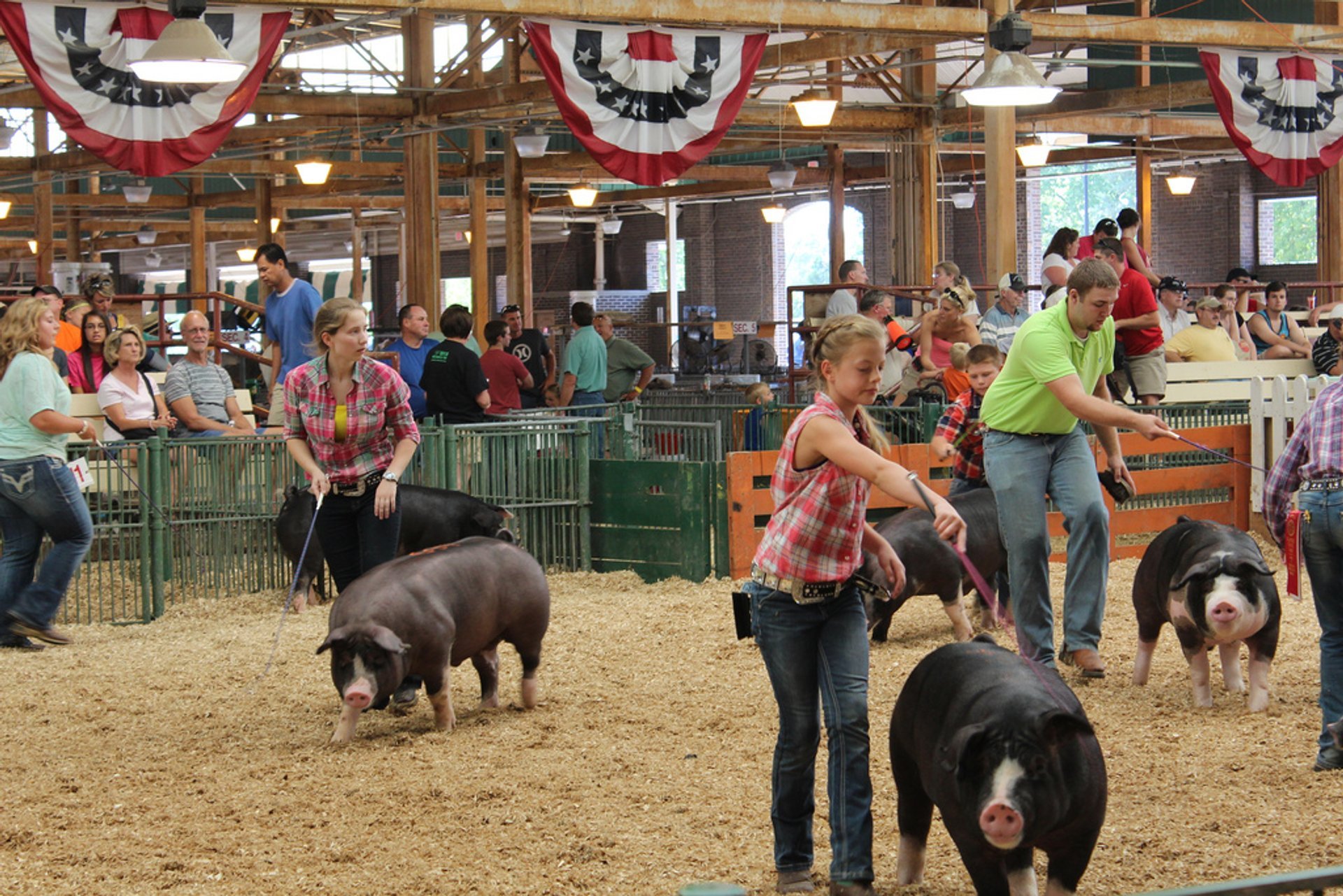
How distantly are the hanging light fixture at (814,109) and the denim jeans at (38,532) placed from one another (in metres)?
10.4

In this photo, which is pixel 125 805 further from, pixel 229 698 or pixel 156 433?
pixel 156 433

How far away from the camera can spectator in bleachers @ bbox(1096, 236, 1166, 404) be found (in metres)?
9.88

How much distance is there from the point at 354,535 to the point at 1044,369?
9.51ft

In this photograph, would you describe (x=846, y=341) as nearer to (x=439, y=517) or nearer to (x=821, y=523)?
(x=821, y=523)

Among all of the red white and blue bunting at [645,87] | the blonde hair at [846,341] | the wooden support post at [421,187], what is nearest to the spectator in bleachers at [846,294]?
the red white and blue bunting at [645,87]

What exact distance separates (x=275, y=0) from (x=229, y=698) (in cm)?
549

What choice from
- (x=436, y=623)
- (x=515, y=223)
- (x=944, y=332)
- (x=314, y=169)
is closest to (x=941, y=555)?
(x=436, y=623)

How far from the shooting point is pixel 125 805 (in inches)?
205

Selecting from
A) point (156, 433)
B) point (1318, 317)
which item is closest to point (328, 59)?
point (1318, 317)

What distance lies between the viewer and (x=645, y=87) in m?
11.4

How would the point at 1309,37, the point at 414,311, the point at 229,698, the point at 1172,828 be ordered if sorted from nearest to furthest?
the point at 1172,828
the point at 229,698
the point at 414,311
the point at 1309,37

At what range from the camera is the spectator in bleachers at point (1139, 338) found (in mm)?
9875

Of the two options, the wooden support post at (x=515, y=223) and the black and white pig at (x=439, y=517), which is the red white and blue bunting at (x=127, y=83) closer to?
the black and white pig at (x=439, y=517)

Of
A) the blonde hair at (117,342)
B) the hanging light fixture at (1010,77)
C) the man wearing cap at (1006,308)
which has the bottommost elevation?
the blonde hair at (117,342)
